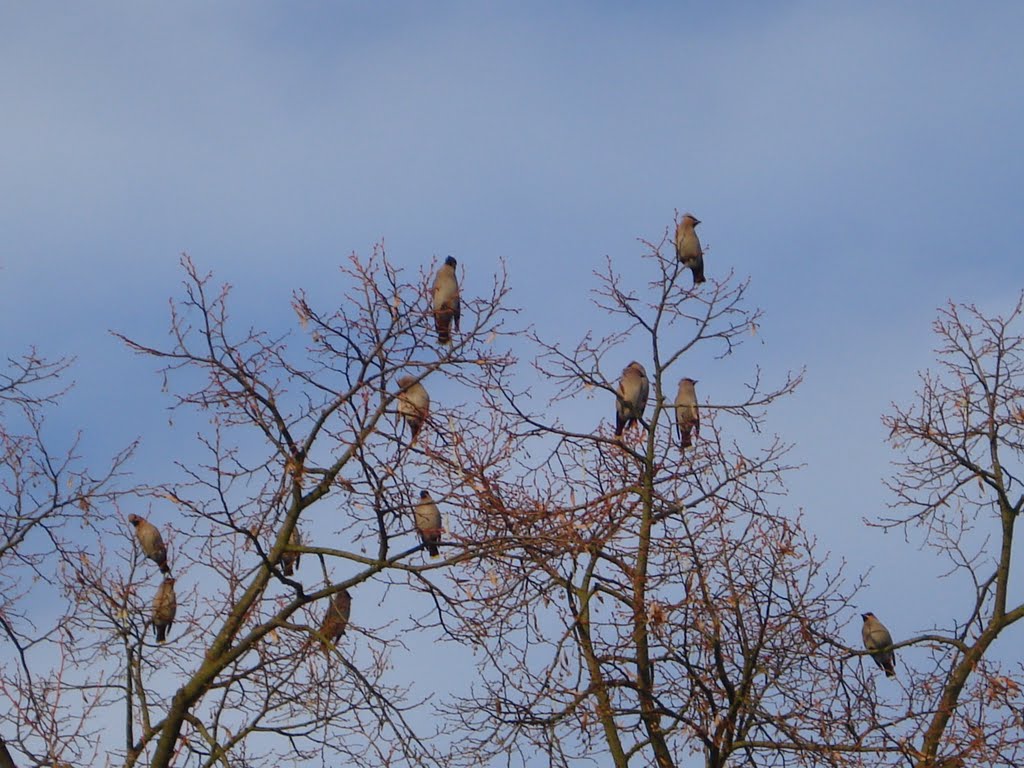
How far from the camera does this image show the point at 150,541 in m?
13.8

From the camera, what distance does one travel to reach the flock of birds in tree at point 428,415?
10.5 meters

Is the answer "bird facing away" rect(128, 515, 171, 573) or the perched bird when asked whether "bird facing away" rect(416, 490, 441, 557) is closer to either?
the perched bird

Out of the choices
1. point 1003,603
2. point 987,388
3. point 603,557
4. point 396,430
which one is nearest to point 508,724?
point 603,557

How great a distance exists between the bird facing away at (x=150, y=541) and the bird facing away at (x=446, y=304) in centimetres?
334

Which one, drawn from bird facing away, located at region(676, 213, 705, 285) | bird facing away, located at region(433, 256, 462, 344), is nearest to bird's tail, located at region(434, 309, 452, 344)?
bird facing away, located at region(433, 256, 462, 344)

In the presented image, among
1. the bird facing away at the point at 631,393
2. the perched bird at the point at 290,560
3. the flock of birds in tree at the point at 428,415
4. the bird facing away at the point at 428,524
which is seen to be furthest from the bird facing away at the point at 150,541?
the bird facing away at the point at 631,393

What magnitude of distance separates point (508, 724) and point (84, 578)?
11.7 feet

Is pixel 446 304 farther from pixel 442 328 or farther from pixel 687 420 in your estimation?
pixel 687 420

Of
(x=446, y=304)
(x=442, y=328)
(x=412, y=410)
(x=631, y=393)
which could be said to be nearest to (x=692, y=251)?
(x=631, y=393)

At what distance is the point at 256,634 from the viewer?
10.2 metres

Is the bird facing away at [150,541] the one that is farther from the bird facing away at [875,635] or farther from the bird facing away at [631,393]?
the bird facing away at [875,635]

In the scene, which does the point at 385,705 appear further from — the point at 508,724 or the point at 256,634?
the point at 508,724

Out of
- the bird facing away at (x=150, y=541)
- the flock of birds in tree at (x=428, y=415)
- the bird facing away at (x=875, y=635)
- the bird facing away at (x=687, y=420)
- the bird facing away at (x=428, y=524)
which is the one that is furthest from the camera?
the bird facing away at (x=875, y=635)

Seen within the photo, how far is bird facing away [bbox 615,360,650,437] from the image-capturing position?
13805 mm
